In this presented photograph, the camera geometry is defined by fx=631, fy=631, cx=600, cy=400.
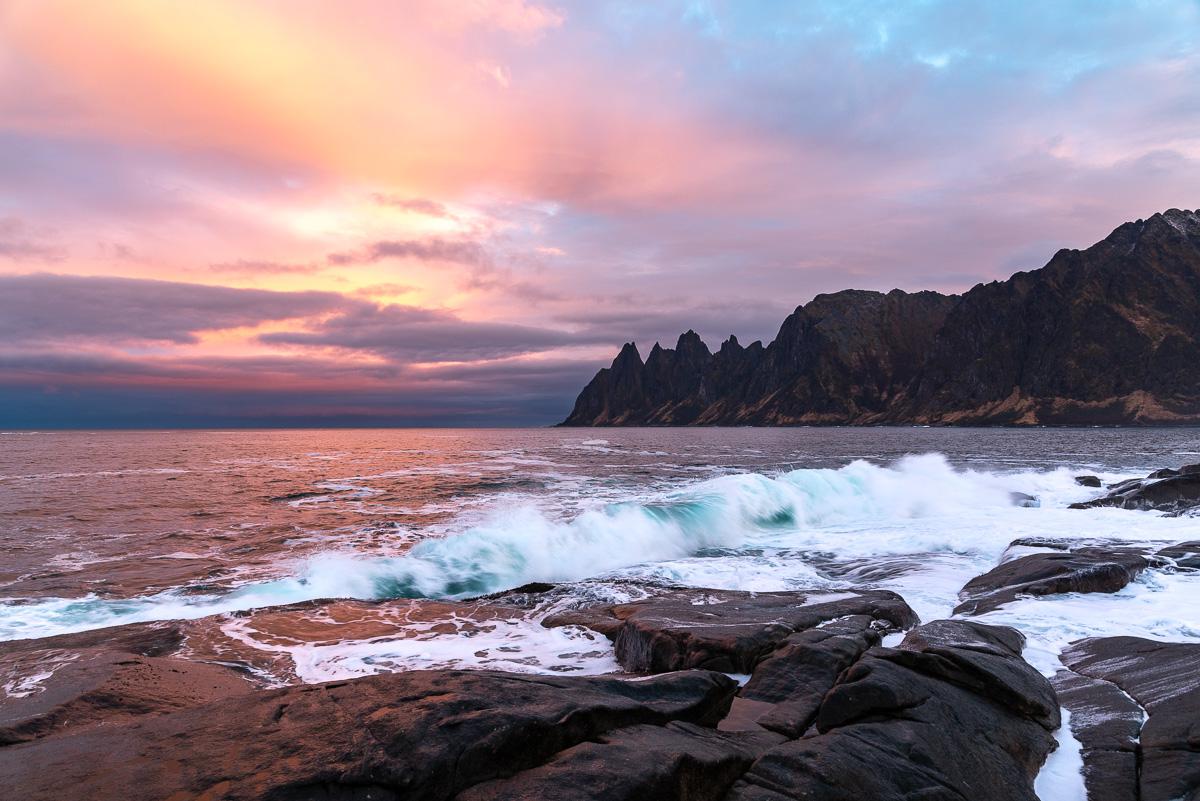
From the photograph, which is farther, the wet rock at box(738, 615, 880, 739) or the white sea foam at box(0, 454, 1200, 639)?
the white sea foam at box(0, 454, 1200, 639)

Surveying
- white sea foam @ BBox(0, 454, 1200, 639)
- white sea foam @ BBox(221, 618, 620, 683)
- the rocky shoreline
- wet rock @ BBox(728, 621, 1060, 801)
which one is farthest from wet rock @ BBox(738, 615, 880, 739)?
white sea foam @ BBox(0, 454, 1200, 639)

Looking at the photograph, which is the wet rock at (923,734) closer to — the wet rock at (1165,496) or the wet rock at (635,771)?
the wet rock at (635,771)

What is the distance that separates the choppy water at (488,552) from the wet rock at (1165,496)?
54.2 inches

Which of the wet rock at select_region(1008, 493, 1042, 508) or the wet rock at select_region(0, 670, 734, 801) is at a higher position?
the wet rock at select_region(0, 670, 734, 801)

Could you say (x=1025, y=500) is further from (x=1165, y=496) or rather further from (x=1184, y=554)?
(x=1184, y=554)

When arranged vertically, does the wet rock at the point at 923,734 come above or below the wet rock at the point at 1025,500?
above

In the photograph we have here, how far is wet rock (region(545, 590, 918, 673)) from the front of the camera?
8.20 meters

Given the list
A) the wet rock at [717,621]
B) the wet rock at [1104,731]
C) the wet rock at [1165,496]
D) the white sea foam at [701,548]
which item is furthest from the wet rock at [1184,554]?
the wet rock at [1104,731]

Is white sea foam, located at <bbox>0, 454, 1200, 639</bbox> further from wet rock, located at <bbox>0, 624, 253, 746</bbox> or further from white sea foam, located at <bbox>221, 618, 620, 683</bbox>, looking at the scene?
white sea foam, located at <bbox>221, 618, 620, 683</bbox>

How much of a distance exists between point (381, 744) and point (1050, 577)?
42.5 ft

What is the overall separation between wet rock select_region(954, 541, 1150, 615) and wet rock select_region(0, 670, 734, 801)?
906 centimetres

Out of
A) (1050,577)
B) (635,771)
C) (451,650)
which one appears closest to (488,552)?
(451,650)

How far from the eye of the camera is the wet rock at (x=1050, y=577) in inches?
468

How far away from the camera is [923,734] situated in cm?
553
